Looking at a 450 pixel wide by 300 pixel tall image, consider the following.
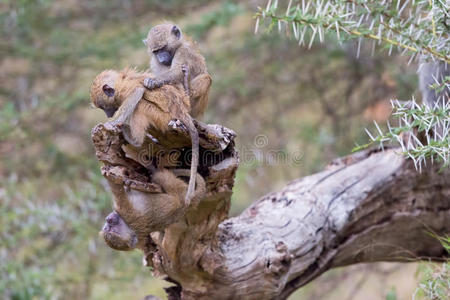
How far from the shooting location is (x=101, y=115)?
7.56 meters

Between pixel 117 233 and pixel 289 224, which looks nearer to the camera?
pixel 117 233

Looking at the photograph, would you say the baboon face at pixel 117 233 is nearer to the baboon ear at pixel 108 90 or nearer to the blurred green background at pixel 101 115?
the baboon ear at pixel 108 90

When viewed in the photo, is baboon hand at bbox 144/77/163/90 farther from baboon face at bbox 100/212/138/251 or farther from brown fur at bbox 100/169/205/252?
baboon face at bbox 100/212/138/251

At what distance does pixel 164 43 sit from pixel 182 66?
0.35 metres

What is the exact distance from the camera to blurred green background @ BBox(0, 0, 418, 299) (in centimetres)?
500

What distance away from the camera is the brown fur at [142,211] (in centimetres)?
240

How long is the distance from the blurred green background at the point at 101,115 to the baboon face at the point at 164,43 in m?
1.35

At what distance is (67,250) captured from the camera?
16.0ft

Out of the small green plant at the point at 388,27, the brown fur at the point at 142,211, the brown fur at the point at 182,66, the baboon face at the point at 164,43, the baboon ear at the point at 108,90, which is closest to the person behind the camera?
the brown fur at the point at 142,211

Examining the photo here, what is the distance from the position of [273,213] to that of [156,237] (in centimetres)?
75

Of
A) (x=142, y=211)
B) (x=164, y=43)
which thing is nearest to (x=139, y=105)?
(x=142, y=211)

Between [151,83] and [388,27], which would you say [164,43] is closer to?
[151,83]

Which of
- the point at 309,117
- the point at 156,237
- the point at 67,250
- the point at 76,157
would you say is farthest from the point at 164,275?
the point at 309,117

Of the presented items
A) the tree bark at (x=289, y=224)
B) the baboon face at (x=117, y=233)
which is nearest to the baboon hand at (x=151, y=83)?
the tree bark at (x=289, y=224)
